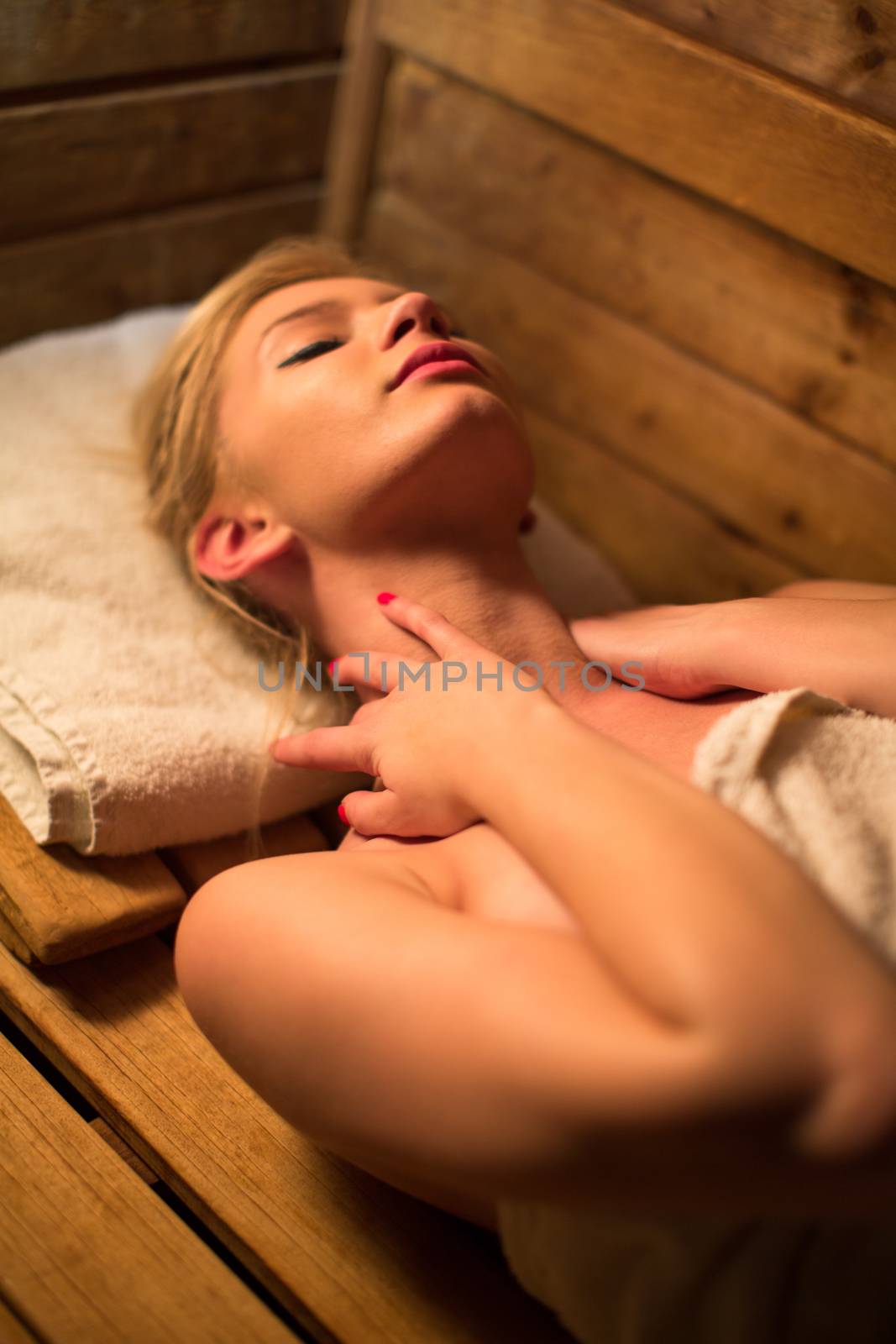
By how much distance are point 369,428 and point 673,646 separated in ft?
1.36

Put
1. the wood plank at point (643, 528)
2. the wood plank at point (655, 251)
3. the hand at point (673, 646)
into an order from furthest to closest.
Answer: the wood plank at point (643, 528)
the wood plank at point (655, 251)
the hand at point (673, 646)

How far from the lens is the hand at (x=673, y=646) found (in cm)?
127

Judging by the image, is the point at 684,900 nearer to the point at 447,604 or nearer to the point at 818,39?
the point at 447,604

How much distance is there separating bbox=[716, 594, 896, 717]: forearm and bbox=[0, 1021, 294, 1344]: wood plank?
2.53 ft

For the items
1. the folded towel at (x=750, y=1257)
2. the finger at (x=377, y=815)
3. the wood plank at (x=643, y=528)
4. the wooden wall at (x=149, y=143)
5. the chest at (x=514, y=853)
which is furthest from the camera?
the wood plank at (x=643, y=528)

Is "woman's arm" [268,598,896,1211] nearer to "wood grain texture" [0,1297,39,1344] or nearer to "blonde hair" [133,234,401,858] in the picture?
"wood grain texture" [0,1297,39,1344]

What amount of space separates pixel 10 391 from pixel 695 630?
40.5 inches

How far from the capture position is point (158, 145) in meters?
1.78

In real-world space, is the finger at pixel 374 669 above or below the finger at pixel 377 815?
above

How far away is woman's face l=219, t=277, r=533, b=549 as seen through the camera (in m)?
1.27

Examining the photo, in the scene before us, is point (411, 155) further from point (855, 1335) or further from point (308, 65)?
point (855, 1335)

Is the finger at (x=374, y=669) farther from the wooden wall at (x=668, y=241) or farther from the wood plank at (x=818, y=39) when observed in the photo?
the wood plank at (x=818, y=39)

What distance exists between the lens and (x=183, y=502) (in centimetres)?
151

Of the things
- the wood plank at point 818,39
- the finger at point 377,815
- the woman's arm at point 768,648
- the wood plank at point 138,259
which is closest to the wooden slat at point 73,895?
the finger at point 377,815
